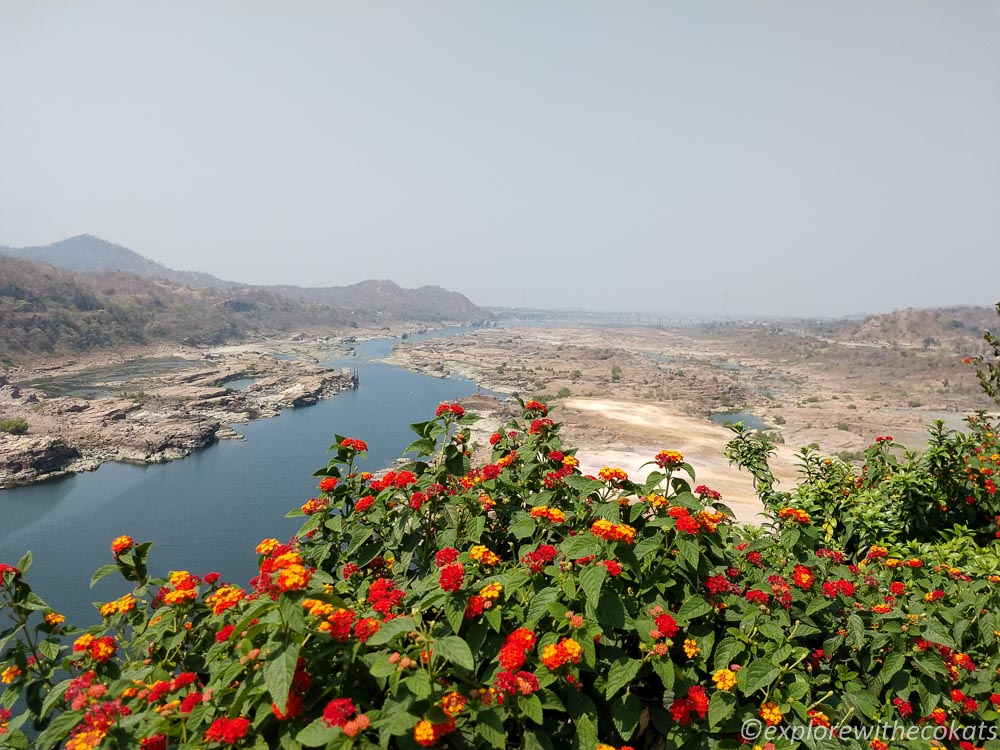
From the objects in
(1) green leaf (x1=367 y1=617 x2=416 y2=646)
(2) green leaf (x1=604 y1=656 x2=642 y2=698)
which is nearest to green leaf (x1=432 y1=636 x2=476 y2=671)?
(1) green leaf (x1=367 y1=617 x2=416 y2=646)

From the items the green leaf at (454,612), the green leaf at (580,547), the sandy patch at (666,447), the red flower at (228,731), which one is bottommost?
the sandy patch at (666,447)

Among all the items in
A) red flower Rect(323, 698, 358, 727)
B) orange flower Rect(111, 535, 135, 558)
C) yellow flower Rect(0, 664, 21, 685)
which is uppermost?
red flower Rect(323, 698, 358, 727)

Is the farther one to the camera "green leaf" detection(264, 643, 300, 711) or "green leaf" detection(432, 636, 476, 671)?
"green leaf" detection(432, 636, 476, 671)

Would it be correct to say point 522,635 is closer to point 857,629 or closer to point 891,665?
point 857,629

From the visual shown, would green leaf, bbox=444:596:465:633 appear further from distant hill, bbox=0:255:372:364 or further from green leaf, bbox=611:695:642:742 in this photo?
distant hill, bbox=0:255:372:364

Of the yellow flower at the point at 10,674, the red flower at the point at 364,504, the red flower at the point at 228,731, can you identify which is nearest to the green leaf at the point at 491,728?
the red flower at the point at 228,731

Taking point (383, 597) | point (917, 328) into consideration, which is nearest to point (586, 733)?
point (383, 597)

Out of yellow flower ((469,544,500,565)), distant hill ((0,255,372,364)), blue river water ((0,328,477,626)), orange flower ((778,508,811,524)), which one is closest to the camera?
yellow flower ((469,544,500,565))

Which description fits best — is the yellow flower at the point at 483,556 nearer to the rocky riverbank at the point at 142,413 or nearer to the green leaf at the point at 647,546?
the green leaf at the point at 647,546

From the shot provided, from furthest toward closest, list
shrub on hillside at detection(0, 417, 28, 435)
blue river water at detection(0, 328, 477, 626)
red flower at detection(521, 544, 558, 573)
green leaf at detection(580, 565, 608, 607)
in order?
1. shrub on hillside at detection(0, 417, 28, 435)
2. blue river water at detection(0, 328, 477, 626)
3. red flower at detection(521, 544, 558, 573)
4. green leaf at detection(580, 565, 608, 607)
